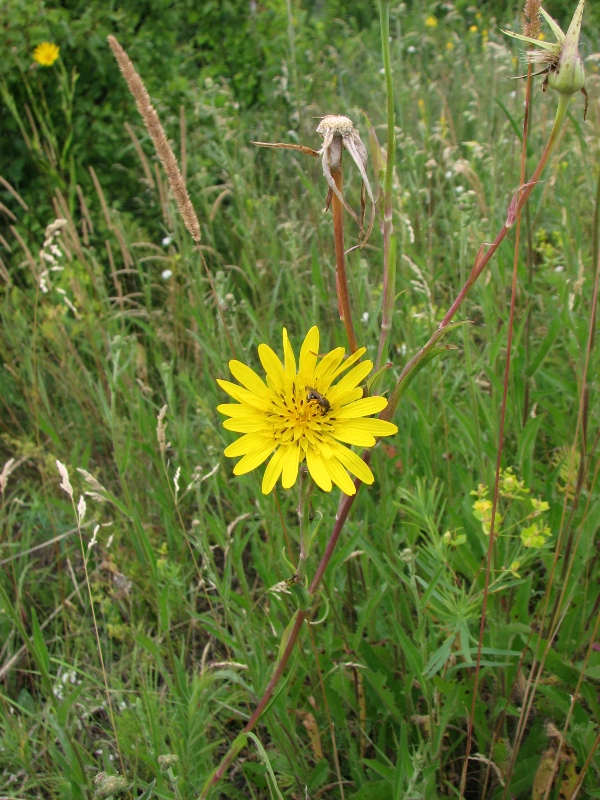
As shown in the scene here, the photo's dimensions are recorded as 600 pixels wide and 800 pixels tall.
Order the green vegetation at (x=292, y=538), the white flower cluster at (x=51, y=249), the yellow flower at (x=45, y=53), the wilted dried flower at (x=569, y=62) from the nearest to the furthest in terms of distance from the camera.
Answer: the wilted dried flower at (x=569, y=62) < the green vegetation at (x=292, y=538) < the white flower cluster at (x=51, y=249) < the yellow flower at (x=45, y=53)

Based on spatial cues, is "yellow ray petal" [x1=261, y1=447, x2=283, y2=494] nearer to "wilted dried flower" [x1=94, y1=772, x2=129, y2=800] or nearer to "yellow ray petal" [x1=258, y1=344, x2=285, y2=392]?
"yellow ray petal" [x1=258, y1=344, x2=285, y2=392]

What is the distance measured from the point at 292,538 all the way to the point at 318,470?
818 mm

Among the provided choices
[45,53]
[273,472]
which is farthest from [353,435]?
[45,53]

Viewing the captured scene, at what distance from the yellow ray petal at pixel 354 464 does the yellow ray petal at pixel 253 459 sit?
0.35 ft

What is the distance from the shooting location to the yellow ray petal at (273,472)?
2.98 ft

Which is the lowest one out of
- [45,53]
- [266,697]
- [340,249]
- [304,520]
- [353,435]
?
[266,697]

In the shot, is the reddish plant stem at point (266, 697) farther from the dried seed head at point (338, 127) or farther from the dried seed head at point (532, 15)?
the dried seed head at point (532, 15)

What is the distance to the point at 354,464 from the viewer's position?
0.90 metres

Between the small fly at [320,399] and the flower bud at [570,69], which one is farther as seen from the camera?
the small fly at [320,399]

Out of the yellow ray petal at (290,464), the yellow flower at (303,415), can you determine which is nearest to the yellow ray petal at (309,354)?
the yellow flower at (303,415)

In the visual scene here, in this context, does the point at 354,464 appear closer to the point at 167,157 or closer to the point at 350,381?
the point at 350,381

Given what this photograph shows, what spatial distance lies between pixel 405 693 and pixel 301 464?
0.61m

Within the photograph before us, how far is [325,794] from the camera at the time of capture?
1.39 m

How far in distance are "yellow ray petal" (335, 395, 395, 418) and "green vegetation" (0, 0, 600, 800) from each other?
0.39ft
